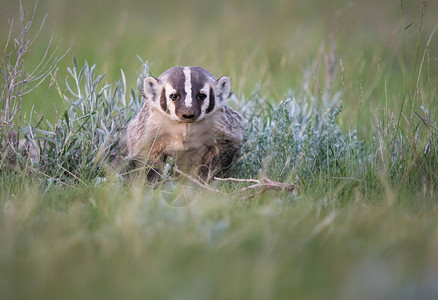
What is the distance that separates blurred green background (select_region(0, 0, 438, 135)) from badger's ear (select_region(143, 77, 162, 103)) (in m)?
1.30

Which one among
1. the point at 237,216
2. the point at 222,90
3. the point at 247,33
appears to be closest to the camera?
the point at 237,216

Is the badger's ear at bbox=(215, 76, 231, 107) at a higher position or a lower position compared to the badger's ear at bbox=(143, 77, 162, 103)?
higher

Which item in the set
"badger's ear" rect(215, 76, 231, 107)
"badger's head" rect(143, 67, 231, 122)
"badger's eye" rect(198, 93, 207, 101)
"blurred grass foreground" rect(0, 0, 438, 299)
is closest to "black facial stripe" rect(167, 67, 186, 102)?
"badger's head" rect(143, 67, 231, 122)

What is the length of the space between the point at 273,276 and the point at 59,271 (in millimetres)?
669

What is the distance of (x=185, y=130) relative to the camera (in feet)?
12.4

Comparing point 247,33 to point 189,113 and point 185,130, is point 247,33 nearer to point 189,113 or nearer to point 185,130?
point 185,130

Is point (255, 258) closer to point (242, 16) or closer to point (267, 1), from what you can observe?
point (242, 16)

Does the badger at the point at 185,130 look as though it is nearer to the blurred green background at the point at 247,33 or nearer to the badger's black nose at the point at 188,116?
the badger's black nose at the point at 188,116

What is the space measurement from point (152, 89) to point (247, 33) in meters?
4.90

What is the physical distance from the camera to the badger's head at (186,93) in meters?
3.44

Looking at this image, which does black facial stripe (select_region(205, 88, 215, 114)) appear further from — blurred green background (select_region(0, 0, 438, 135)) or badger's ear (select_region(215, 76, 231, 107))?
blurred green background (select_region(0, 0, 438, 135))

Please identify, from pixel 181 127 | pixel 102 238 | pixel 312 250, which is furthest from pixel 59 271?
pixel 181 127

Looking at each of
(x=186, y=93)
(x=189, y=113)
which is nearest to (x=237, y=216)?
(x=189, y=113)

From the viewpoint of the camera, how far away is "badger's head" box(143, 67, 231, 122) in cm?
344
